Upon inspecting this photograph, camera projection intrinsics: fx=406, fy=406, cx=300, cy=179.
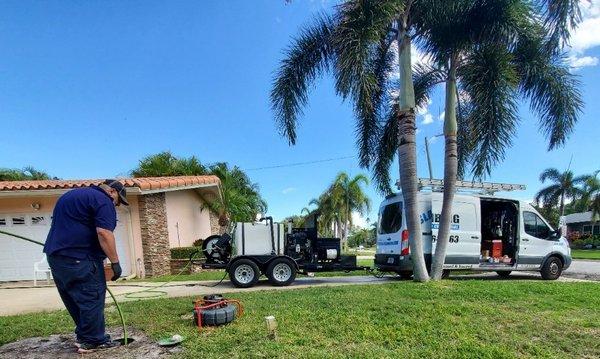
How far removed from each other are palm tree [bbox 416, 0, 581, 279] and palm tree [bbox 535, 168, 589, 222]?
39.7 m

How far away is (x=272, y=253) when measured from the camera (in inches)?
385

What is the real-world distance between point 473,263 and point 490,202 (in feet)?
5.85

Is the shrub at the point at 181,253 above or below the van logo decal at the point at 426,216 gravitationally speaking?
below

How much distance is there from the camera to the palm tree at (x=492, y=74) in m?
9.16

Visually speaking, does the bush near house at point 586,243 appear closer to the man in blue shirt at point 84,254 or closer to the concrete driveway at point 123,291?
the concrete driveway at point 123,291

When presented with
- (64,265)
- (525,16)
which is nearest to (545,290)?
(525,16)

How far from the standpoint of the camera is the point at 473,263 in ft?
34.7

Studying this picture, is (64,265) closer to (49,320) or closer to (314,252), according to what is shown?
(49,320)

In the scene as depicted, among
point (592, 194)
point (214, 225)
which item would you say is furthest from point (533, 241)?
point (592, 194)

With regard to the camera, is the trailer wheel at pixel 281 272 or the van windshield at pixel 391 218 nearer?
the trailer wheel at pixel 281 272

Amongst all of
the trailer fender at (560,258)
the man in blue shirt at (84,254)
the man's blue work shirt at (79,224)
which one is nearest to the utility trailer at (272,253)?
Answer: the trailer fender at (560,258)

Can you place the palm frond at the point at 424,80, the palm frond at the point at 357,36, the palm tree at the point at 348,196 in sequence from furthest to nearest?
the palm tree at the point at 348,196 < the palm frond at the point at 424,80 < the palm frond at the point at 357,36

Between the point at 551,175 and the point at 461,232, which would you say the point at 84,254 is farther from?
the point at 551,175

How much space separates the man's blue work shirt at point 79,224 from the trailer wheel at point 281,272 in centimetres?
559
